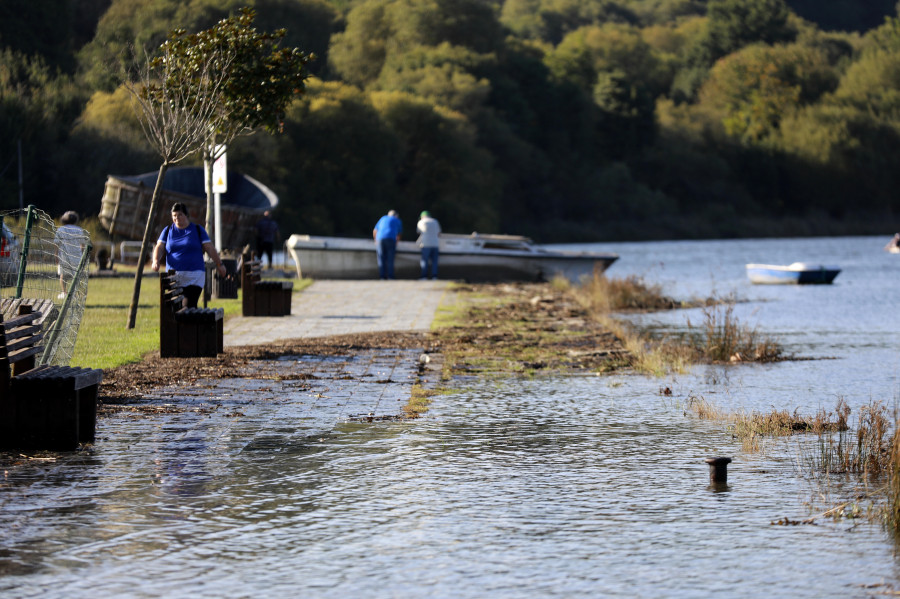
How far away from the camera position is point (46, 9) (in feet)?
219

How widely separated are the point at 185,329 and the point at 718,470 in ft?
25.9

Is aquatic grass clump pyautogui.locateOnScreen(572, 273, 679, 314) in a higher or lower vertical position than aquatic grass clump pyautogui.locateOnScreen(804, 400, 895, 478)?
higher

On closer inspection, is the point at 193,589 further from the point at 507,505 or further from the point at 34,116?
the point at 34,116

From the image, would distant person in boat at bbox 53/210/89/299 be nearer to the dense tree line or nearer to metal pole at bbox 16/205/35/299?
metal pole at bbox 16/205/35/299

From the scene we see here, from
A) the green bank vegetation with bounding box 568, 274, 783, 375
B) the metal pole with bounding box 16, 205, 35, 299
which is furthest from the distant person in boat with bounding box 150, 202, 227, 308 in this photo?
the green bank vegetation with bounding box 568, 274, 783, 375

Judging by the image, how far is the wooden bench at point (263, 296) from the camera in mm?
20906

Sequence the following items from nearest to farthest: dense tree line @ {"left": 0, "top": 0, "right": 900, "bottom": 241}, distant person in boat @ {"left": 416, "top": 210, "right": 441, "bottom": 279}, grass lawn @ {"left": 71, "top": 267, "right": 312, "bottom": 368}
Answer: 1. grass lawn @ {"left": 71, "top": 267, "right": 312, "bottom": 368}
2. distant person in boat @ {"left": 416, "top": 210, "right": 441, "bottom": 279}
3. dense tree line @ {"left": 0, "top": 0, "right": 900, "bottom": 241}

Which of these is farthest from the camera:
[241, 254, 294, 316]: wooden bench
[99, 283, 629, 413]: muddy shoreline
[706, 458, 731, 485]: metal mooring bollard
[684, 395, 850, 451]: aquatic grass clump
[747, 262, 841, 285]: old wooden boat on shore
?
[747, 262, 841, 285]: old wooden boat on shore

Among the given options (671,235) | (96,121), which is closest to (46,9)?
(96,121)

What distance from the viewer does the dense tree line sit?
60.8 meters

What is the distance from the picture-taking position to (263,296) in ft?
68.9

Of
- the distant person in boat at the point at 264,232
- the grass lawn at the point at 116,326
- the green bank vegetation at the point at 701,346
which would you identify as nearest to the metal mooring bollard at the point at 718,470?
the green bank vegetation at the point at 701,346

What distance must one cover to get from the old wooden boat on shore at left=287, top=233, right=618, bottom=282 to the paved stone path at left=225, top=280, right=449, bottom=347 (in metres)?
4.53

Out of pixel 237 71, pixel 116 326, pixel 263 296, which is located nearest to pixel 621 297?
pixel 263 296
